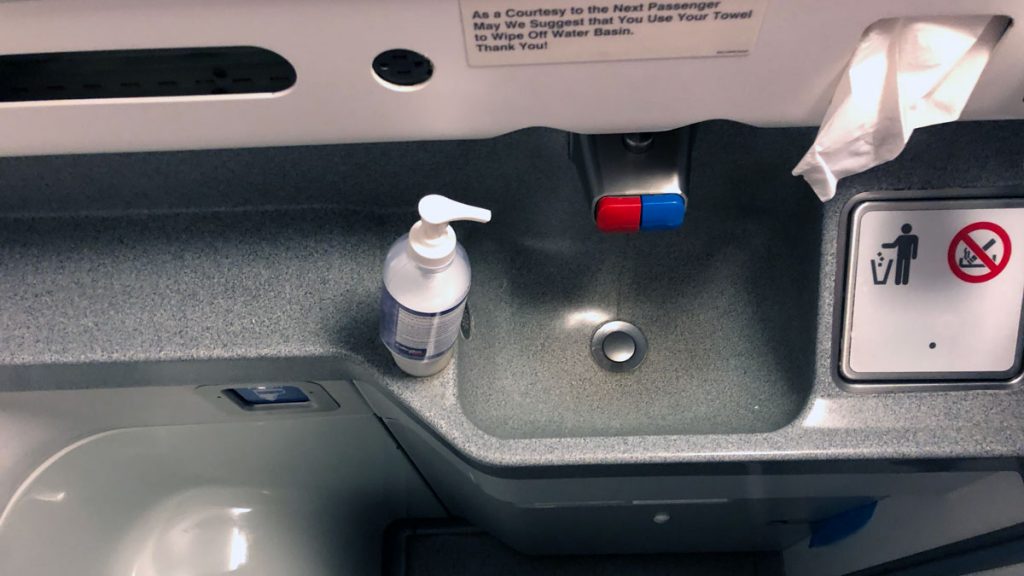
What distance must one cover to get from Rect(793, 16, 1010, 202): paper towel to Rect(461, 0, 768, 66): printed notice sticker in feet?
0.29

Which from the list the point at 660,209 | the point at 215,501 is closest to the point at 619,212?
the point at 660,209

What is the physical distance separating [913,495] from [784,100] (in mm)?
462

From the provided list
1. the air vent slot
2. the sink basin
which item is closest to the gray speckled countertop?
the sink basin

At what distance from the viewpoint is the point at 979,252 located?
685 mm

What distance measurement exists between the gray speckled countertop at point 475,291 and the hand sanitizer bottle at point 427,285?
0.06m

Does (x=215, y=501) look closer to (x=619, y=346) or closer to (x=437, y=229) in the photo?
(x=619, y=346)

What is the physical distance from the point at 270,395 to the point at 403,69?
40 centimetres

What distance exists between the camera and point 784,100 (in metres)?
0.56

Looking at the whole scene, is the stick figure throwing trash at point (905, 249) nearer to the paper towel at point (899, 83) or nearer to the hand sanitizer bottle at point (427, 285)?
the paper towel at point (899, 83)

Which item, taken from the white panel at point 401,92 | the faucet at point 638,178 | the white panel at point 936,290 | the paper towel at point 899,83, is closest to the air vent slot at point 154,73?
the white panel at point 401,92

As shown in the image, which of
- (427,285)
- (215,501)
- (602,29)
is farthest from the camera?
(215,501)

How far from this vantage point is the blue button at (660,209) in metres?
0.65

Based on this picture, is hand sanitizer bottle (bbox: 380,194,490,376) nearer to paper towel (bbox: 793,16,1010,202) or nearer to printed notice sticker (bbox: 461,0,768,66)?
printed notice sticker (bbox: 461,0,768,66)

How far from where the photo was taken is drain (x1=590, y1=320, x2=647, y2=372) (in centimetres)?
88
